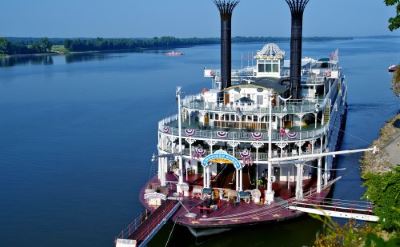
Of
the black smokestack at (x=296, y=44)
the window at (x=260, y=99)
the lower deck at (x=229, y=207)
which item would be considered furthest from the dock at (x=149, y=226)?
the black smokestack at (x=296, y=44)

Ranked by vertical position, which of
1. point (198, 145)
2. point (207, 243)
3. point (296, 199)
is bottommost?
point (207, 243)

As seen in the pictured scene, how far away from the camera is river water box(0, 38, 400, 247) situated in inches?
1132

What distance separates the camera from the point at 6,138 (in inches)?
2136

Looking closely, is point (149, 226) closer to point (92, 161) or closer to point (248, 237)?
point (248, 237)

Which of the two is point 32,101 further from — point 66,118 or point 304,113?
point 304,113

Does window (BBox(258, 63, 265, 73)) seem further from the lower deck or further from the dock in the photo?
the dock

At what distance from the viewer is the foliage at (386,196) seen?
827 inches

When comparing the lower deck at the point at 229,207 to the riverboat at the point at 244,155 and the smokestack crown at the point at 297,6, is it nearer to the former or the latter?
the riverboat at the point at 244,155

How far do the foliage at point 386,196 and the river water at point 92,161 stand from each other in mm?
6211

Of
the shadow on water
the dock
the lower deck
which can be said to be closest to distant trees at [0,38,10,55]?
the lower deck

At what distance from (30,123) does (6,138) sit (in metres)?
8.73

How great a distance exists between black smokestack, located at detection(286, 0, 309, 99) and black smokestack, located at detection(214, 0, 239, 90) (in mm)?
5858

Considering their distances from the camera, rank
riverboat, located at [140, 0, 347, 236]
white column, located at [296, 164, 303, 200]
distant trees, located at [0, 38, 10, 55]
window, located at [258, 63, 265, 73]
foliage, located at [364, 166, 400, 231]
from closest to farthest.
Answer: foliage, located at [364, 166, 400, 231], riverboat, located at [140, 0, 347, 236], white column, located at [296, 164, 303, 200], window, located at [258, 63, 265, 73], distant trees, located at [0, 38, 10, 55]

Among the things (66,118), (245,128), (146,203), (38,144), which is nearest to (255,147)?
(245,128)
